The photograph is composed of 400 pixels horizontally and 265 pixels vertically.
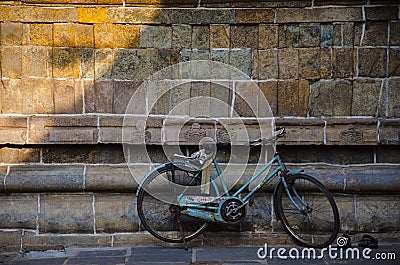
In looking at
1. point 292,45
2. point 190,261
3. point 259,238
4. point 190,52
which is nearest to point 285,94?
point 292,45

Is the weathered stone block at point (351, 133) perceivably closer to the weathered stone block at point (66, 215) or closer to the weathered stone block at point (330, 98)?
the weathered stone block at point (330, 98)

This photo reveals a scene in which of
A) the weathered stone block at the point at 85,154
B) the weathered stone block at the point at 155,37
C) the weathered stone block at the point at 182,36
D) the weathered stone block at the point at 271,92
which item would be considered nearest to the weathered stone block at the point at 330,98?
the weathered stone block at the point at 271,92

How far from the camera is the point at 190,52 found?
635 cm

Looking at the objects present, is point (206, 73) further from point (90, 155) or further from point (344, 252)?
point (344, 252)

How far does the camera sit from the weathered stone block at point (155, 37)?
6340 millimetres

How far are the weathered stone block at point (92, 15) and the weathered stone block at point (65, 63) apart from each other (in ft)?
1.03

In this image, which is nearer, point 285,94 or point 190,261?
point 190,261

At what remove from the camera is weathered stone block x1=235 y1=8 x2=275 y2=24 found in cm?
628

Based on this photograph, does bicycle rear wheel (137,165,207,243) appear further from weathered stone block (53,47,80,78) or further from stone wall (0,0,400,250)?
weathered stone block (53,47,80,78)

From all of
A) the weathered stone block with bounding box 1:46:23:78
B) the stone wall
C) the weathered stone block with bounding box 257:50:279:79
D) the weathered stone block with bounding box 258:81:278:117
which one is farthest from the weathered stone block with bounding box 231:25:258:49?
the weathered stone block with bounding box 1:46:23:78

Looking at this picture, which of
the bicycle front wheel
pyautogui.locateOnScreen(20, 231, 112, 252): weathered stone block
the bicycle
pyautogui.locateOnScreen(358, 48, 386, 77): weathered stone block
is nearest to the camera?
the bicycle

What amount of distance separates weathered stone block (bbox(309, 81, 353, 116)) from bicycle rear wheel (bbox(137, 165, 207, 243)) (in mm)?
1345

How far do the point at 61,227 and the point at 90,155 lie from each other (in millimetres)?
729

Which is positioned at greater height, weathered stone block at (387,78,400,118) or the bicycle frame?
weathered stone block at (387,78,400,118)
